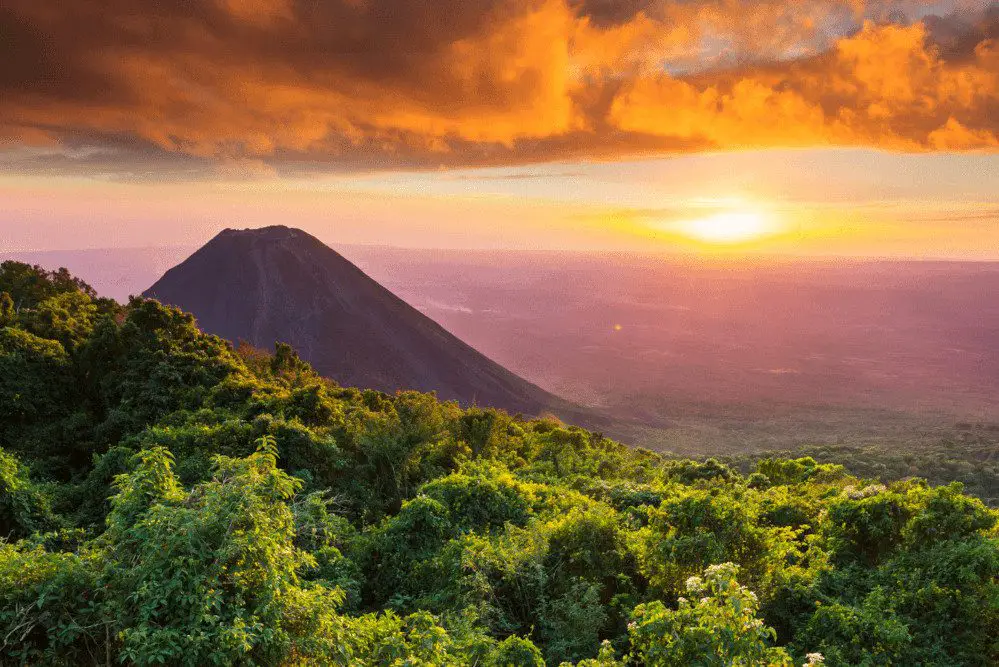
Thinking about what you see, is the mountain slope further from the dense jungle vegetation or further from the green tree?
the green tree

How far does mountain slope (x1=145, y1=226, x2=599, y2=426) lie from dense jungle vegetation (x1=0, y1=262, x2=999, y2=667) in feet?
287

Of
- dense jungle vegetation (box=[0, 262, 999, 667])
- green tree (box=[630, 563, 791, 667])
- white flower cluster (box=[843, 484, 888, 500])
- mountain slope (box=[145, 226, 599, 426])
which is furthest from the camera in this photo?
mountain slope (box=[145, 226, 599, 426])

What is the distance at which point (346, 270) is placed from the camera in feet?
502

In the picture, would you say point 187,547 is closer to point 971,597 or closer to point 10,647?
point 10,647

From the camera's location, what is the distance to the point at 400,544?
15164mm

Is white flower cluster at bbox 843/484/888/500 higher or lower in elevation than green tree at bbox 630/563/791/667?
lower

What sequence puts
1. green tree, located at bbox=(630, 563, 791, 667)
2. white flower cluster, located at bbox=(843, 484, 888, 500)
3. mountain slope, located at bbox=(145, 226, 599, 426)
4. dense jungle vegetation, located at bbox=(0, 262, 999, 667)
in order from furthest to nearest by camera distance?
mountain slope, located at bbox=(145, 226, 599, 426)
white flower cluster, located at bbox=(843, 484, 888, 500)
dense jungle vegetation, located at bbox=(0, 262, 999, 667)
green tree, located at bbox=(630, 563, 791, 667)

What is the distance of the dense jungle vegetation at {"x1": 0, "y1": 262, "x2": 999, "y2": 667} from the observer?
6270mm

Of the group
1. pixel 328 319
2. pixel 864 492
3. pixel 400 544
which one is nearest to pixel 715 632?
pixel 400 544

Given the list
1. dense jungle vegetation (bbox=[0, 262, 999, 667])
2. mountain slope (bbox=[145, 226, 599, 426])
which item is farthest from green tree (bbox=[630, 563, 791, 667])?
mountain slope (bbox=[145, 226, 599, 426])

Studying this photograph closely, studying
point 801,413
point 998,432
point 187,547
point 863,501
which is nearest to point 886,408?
point 801,413

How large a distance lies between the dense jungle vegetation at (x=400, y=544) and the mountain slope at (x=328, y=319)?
3439 inches

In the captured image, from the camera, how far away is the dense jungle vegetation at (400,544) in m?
Answer: 6.27

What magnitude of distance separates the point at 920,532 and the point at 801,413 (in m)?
160
